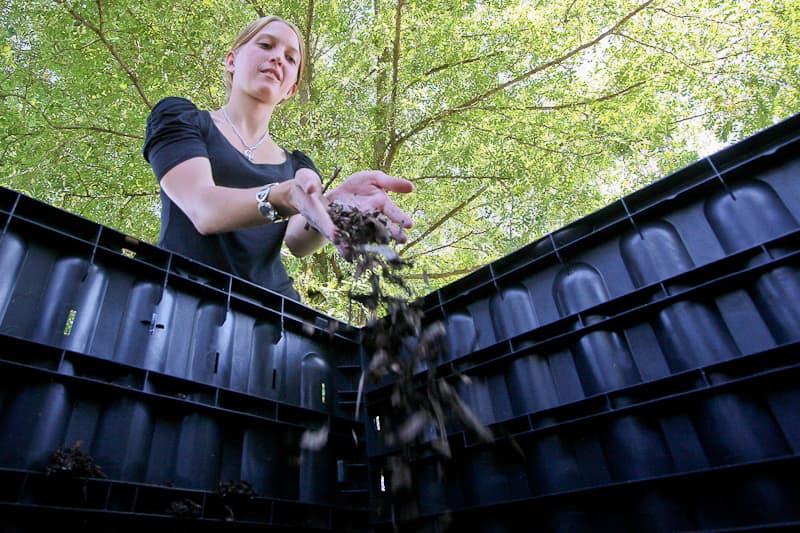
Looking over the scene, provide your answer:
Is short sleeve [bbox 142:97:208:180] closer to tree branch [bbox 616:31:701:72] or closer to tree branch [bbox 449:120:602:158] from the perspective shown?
tree branch [bbox 449:120:602:158]

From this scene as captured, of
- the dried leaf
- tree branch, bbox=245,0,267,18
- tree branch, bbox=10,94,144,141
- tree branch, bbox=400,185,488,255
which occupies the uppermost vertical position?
tree branch, bbox=245,0,267,18

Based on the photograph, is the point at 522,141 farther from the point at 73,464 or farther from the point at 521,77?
the point at 73,464

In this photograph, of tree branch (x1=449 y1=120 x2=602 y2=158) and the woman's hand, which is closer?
the woman's hand

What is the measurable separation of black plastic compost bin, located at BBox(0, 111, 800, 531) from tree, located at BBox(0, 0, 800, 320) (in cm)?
295

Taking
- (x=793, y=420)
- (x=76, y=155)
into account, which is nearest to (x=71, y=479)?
(x=793, y=420)

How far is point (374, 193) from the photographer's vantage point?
6.65ft

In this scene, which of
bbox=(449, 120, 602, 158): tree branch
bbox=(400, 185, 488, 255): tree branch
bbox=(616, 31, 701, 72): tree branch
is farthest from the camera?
bbox=(400, 185, 488, 255): tree branch

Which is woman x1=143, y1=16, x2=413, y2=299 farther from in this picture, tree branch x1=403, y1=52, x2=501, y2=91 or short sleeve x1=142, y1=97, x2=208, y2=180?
tree branch x1=403, y1=52, x2=501, y2=91

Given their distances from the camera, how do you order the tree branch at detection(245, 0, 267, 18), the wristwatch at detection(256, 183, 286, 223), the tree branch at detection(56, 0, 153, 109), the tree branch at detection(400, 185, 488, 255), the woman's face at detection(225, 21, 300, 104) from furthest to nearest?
the tree branch at detection(400, 185, 488, 255)
the tree branch at detection(245, 0, 267, 18)
the tree branch at detection(56, 0, 153, 109)
the woman's face at detection(225, 21, 300, 104)
the wristwatch at detection(256, 183, 286, 223)

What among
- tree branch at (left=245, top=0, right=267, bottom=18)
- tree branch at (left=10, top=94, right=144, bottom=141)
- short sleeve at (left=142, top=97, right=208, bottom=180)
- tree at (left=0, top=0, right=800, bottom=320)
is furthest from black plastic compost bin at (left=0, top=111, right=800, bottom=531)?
tree branch at (left=245, top=0, right=267, bottom=18)

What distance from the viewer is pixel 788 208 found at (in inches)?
63.4

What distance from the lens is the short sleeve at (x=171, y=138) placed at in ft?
6.46

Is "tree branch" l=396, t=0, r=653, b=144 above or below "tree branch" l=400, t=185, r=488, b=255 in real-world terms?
above

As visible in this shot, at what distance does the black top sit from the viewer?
2053 mm
